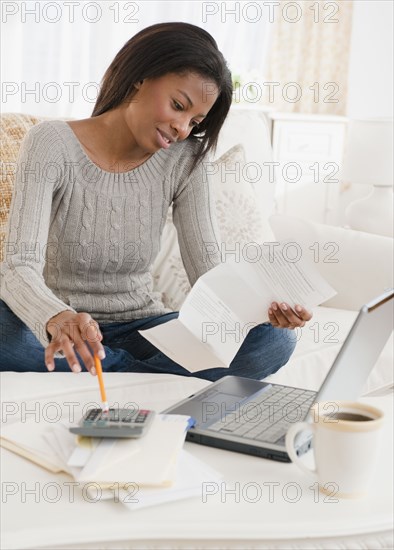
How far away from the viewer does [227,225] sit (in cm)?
190

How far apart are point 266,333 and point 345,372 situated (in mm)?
551

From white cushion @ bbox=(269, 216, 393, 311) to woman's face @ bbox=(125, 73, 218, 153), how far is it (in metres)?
0.62

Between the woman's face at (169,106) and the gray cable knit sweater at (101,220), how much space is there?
123mm

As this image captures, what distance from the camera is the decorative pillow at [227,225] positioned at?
6.05 ft

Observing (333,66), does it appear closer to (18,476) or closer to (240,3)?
(240,3)

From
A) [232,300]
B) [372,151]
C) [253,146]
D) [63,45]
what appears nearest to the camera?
[232,300]

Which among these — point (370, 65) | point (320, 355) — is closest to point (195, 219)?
point (320, 355)

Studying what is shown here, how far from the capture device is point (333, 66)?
406 centimetres

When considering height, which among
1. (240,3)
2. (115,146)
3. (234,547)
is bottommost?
(234,547)

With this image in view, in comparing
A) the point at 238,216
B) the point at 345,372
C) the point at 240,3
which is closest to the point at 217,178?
the point at 238,216

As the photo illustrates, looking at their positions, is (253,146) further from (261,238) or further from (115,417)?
(115,417)

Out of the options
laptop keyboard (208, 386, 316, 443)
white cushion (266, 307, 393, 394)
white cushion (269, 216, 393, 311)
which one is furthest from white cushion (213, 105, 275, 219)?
laptop keyboard (208, 386, 316, 443)

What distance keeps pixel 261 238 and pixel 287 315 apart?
66cm

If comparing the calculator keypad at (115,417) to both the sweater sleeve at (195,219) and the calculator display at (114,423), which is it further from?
the sweater sleeve at (195,219)
